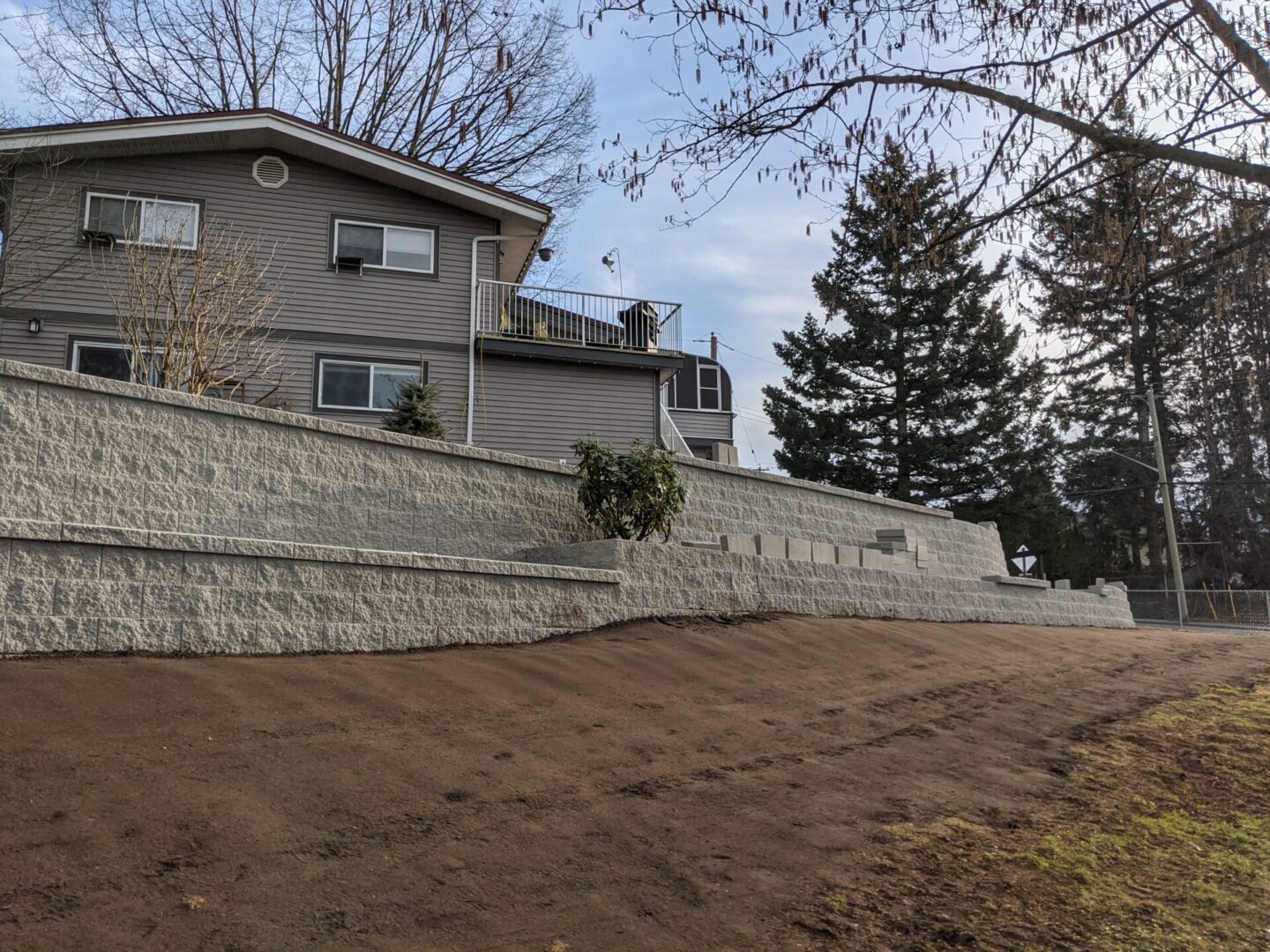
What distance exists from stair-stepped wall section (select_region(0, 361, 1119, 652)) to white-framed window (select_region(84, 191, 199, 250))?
8.04m

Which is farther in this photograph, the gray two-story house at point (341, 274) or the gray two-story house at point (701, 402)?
the gray two-story house at point (701, 402)

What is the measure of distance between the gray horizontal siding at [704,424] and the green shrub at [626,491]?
19.7m

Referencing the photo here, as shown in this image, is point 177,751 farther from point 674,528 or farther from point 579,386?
point 579,386

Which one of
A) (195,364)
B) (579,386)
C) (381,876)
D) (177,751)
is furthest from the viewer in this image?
(579,386)

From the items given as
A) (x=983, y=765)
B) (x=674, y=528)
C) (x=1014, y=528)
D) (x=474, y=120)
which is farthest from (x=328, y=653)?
(x=1014, y=528)

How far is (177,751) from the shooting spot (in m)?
4.93

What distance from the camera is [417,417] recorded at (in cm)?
1266

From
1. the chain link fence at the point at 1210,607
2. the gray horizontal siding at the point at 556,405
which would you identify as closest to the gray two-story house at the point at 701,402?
the gray horizontal siding at the point at 556,405

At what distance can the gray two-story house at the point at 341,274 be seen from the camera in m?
14.9

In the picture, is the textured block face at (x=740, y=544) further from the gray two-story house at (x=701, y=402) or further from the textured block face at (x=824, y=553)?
the gray two-story house at (x=701, y=402)

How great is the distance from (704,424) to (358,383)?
16976 millimetres

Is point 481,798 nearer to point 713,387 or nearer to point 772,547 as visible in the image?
point 772,547

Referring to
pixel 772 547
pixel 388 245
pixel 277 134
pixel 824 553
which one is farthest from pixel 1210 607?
→ pixel 277 134

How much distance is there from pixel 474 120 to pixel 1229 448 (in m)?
32.0
